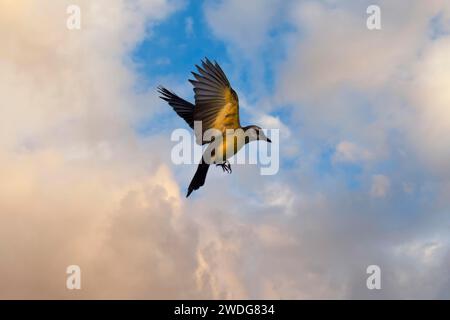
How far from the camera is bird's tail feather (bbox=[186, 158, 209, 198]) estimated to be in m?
18.9

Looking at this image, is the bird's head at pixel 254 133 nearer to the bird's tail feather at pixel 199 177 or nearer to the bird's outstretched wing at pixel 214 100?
the bird's outstretched wing at pixel 214 100

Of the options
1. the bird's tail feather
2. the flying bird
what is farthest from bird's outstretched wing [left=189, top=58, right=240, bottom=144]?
the bird's tail feather

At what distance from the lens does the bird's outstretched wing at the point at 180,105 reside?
21.7 meters

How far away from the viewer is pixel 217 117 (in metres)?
19.3

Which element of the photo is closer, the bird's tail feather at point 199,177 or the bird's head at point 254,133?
the bird's tail feather at point 199,177

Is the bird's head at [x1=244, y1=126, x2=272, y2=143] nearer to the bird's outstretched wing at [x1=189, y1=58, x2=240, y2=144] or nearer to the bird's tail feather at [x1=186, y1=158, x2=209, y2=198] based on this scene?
the bird's outstretched wing at [x1=189, y1=58, x2=240, y2=144]

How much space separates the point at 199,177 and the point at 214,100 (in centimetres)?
267

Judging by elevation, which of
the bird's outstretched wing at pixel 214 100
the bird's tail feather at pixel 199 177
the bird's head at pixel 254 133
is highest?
the bird's outstretched wing at pixel 214 100

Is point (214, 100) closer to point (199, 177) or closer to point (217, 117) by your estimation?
point (217, 117)

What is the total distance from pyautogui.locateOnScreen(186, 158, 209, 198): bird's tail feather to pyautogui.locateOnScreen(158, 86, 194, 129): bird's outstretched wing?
7.68 feet

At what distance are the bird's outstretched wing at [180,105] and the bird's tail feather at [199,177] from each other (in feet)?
7.68

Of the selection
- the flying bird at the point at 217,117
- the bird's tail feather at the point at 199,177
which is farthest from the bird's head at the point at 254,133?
the bird's tail feather at the point at 199,177

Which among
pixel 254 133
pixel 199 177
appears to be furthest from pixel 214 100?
pixel 199 177
